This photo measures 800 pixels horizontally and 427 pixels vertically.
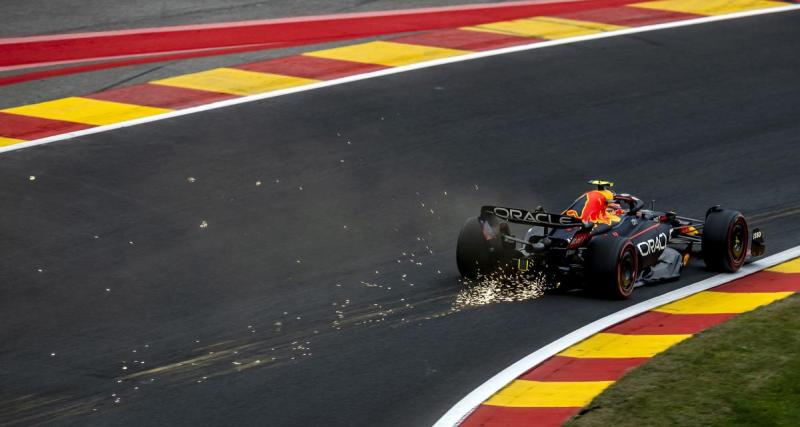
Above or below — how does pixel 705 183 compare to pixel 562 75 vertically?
below

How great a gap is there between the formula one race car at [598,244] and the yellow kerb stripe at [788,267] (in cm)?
35

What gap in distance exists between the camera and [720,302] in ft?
39.5

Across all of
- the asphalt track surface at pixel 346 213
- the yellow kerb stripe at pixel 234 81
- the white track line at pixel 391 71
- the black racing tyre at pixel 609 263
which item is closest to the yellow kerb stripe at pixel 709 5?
the white track line at pixel 391 71

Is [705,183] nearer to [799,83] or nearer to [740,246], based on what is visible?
[740,246]

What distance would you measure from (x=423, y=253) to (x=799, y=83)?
29.1ft

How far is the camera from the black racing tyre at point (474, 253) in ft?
39.9

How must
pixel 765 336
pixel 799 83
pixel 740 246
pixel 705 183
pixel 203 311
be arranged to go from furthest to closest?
pixel 799 83 → pixel 705 183 → pixel 740 246 → pixel 203 311 → pixel 765 336

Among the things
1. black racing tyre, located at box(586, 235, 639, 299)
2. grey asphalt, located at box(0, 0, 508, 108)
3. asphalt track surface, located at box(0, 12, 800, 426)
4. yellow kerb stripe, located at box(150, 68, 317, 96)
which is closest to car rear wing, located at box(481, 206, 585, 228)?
black racing tyre, located at box(586, 235, 639, 299)

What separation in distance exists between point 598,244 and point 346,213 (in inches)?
143

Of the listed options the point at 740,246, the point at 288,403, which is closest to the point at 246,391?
the point at 288,403

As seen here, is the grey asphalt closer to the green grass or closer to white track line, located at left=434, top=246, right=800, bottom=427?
white track line, located at left=434, top=246, right=800, bottom=427

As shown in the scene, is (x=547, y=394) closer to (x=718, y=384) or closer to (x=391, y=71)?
(x=718, y=384)

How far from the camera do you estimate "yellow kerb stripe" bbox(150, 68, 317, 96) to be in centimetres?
1827

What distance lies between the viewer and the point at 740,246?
43.1ft
